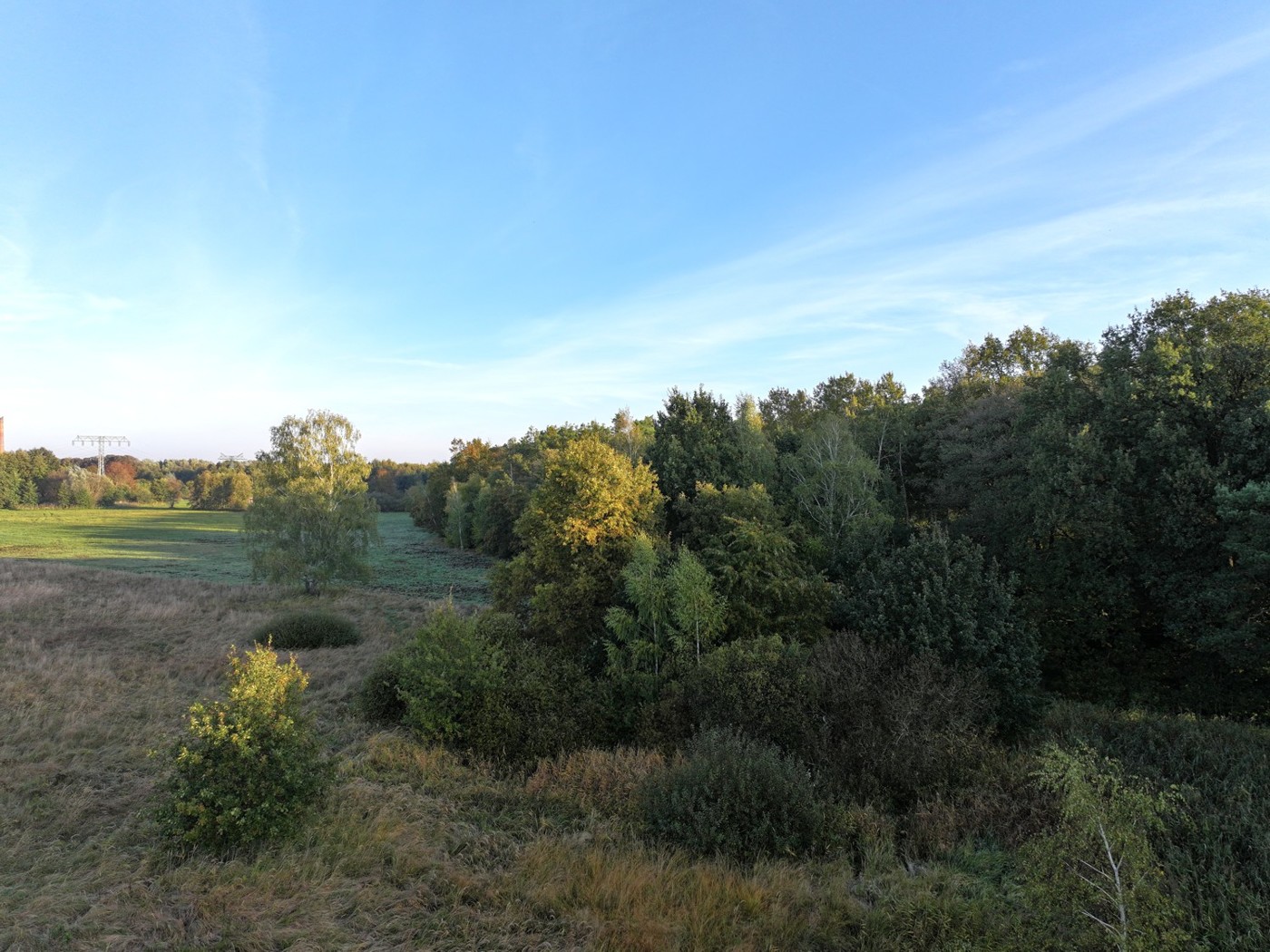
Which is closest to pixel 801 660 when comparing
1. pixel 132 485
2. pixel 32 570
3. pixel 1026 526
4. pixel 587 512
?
pixel 587 512

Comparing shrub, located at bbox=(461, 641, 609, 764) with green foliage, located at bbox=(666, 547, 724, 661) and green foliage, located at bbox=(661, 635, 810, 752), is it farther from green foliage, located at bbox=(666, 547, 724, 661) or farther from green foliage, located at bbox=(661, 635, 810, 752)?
green foliage, located at bbox=(666, 547, 724, 661)

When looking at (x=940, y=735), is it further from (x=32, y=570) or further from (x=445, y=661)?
(x=32, y=570)

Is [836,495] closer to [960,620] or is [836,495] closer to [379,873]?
[960,620]

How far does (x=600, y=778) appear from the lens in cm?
1159

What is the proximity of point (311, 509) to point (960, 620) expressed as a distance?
30782 millimetres

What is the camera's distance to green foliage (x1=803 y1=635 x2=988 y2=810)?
39.9 feet

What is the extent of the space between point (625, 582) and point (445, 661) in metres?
5.86

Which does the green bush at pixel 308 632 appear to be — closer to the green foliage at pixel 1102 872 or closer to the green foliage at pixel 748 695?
the green foliage at pixel 748 695

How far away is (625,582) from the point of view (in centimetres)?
1855

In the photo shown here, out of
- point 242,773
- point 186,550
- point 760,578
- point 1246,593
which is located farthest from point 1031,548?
point 186,550

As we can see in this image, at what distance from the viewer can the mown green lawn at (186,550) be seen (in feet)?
138

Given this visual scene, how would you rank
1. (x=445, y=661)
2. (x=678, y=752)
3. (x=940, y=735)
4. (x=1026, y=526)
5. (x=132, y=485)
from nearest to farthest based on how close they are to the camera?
(x=678, y=752)
(x=940, y=735)
(x=445, y=661)
(x=1026, y=526)
(x=132, y=485)

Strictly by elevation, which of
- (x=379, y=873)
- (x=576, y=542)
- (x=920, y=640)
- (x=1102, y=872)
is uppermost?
(x=576, y=542)

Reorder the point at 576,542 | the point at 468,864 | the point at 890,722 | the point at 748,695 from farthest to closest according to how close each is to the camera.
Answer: the point at 576,542 < the point at 748,695 < the point at 890,722 < the point at 468,864
